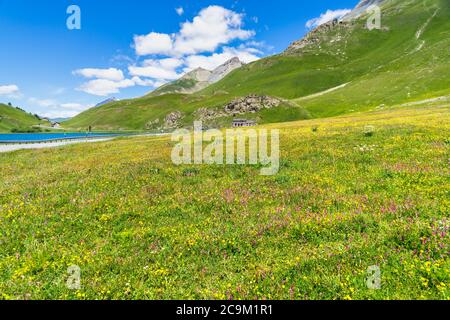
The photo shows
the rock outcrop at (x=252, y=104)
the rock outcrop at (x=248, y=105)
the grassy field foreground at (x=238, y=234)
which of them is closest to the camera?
the grassy field foreground at (x=238, y=234)

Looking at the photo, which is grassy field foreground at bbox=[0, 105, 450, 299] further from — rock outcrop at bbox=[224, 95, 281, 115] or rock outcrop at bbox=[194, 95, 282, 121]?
rock outcrop at bbox=[194, 95, 282, 121]

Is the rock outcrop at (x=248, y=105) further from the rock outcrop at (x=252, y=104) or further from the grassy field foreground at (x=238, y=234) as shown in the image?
the grassy field foreground at (x=238, y=234)

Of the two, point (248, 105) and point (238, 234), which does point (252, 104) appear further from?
point (238, 234)

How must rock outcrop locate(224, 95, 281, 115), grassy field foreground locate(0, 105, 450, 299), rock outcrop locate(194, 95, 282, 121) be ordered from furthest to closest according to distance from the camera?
rock outcrop locate(194, 95, 282, 121) → rock outcrop locate(224, 95, 281, 115) → grassy field foreground locate(0, 105, 450, 299)

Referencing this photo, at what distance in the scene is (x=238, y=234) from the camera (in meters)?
9.15

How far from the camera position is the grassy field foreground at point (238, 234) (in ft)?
21.7

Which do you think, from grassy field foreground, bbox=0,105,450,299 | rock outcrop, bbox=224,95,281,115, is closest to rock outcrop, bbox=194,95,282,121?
rock outcrop, bbox=224,95,281,115

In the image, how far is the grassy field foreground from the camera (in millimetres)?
6621

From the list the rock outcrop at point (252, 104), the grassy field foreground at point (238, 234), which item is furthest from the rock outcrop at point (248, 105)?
the grassy field foreground at point (238, 234)

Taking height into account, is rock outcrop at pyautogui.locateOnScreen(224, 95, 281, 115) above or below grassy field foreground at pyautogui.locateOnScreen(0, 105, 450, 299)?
above

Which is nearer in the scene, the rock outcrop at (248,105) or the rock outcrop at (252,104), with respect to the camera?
the rock outcrop at (252,104)

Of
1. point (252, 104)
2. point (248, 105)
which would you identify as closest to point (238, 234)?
point (252, 104)

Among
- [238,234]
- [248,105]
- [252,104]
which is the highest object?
[252,104]
